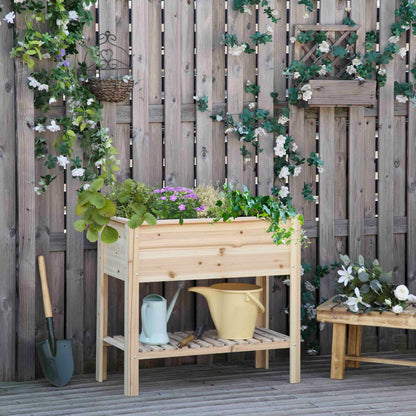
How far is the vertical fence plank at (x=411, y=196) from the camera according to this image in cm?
455

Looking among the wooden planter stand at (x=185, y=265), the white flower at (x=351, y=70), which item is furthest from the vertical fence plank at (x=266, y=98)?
the wooden planter stand at (x=185, y=265)

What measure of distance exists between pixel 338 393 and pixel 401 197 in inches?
55.9

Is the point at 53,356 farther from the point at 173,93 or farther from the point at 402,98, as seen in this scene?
the point at 402,98

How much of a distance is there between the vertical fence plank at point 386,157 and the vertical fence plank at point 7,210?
2111 millimetres

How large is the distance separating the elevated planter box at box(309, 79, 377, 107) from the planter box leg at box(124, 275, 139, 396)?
150 centimetres

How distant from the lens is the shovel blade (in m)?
3.81

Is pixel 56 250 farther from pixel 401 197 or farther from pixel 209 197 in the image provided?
pixel 401 197

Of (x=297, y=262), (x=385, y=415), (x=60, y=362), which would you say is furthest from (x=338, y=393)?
(x=60, y=362)

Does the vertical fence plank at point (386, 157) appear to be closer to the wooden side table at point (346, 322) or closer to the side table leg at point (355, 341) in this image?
the side table leg at point (355, 341)

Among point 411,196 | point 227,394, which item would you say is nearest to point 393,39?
point 411,196

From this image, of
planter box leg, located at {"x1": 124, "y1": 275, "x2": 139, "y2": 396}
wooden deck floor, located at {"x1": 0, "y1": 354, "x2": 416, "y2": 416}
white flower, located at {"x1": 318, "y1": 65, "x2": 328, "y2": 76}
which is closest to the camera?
wooden deck floor, located at {"x1": 0, "y1": 354, "x2": 416, "y2": 416}

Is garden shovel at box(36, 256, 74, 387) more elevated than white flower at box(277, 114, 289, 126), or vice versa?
white flower at box(277, 114, 289, 126)

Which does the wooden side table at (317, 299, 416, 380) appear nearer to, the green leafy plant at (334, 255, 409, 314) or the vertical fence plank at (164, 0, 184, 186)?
the green leafy plant at (334, 255, 409, 314)

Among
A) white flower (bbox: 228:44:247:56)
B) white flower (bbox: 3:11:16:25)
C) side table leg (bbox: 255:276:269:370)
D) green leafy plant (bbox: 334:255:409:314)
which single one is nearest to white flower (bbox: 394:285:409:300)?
green leafy plant (bbox: 334:255:409:314)
